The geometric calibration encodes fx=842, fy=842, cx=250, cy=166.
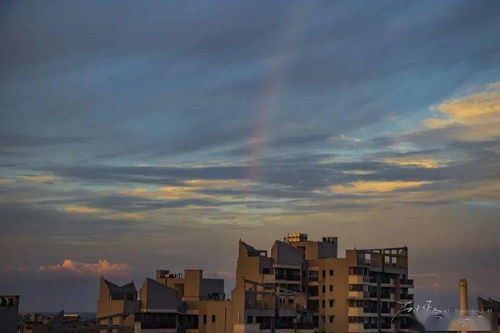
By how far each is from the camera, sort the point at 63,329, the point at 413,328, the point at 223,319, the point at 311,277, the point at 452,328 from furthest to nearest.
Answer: the point at 452,328, the point at 413,328, the point at 311,277, the point at 223,319, the point at 63,329

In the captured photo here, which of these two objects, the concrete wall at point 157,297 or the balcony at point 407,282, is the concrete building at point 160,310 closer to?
the concrete wall at point 157,297

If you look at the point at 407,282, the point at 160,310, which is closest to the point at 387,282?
the point at 407,282

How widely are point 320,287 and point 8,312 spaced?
209 feet

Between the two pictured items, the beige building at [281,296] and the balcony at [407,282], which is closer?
the beige building at [281,296]

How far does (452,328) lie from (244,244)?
55.0 m

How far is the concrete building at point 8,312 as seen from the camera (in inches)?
3031

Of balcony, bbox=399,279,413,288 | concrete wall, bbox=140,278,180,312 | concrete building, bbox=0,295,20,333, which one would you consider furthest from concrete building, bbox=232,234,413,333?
concrete building, bbox=0,295,20,333

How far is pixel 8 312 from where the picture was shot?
254ft

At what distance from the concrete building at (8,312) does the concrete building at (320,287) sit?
4144 cm

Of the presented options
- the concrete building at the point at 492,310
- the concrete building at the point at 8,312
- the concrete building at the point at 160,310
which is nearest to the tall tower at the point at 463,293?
the concrete building at the point at 492,310

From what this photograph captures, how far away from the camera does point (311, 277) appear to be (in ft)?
431

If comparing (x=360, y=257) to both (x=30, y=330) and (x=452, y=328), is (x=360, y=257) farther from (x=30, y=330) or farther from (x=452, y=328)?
(x=30, y=330)

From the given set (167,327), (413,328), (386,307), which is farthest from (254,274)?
(413,328)

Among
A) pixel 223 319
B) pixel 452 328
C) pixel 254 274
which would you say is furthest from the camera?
pixel 452 328
